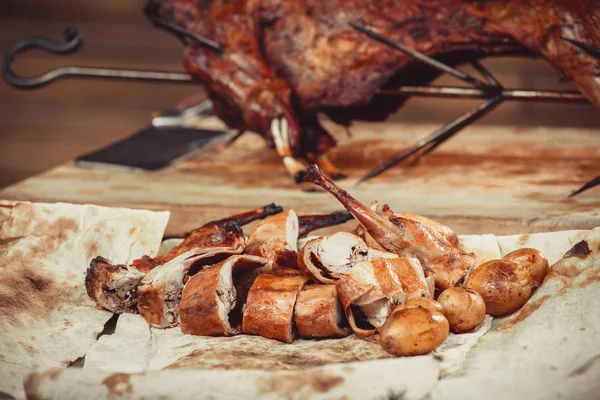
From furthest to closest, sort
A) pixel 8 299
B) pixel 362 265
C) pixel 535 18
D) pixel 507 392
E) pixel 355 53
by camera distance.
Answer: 1. pixel 355 53
2. pixel 535 18
3. pixel 8 299
4. pixel 362 265
5. pixel 507 392

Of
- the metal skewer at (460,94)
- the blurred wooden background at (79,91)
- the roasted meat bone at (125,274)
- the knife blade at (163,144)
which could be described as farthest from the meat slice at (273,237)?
the blurred wooden background at (79,91)

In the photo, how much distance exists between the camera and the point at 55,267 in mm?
2260

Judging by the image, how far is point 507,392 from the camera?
5.07 ft

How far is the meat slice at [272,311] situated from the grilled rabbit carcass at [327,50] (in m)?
1.27

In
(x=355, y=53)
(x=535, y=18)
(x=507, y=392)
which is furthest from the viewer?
(x=355, y=53)

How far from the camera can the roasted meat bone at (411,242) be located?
2.03 metres

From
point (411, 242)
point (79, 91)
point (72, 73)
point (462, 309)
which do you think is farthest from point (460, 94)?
point (79, 91)

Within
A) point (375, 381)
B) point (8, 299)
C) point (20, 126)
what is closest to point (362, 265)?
point (375, 381)

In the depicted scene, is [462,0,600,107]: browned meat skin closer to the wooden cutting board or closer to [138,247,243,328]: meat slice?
the wooden cutting board

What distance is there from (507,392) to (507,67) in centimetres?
469

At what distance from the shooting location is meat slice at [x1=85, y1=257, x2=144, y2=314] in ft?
6.73

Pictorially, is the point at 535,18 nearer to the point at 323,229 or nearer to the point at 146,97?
the point at 323,229

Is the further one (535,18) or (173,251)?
(535,18)

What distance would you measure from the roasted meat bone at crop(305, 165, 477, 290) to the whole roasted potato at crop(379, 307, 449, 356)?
0.30 m
